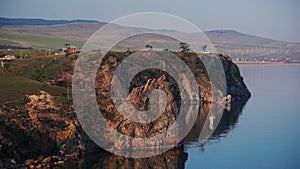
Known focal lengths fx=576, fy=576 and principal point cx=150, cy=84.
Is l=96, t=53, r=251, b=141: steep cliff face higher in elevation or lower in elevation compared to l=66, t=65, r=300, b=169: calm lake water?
higher

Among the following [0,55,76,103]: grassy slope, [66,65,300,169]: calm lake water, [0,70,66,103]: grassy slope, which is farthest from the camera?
[0,55,76,103]: grassy slope

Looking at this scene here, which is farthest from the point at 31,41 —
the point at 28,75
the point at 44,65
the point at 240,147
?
the point at 240,147

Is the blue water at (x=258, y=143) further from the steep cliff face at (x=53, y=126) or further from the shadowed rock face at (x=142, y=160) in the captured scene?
the steep cliff face at (x=53, y=126)

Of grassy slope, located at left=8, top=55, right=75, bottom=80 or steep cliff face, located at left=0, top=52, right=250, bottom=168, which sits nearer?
steep cliff face, located at left=0, top=52, right=250, bottom=168

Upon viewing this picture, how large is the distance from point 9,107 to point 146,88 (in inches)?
384

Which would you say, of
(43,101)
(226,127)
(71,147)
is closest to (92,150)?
(71,147)

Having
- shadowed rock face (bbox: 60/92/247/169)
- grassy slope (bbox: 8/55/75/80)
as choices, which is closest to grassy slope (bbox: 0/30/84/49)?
grassy slope (bbox: 8/55/75/80)

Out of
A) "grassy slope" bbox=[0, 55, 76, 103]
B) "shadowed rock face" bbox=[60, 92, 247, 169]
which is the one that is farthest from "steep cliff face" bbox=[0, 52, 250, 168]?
"grassy slope" bbox=[0, 55, 76, 103]

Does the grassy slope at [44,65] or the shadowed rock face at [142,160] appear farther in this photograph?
the grassy slope at [44,65]

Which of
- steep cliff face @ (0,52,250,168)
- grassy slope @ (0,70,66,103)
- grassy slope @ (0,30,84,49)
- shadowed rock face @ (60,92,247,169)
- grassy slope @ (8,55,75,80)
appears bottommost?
shadowed rock face @ (60,92,247,169)

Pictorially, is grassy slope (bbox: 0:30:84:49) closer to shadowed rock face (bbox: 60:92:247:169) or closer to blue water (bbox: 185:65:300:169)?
blue water (bbox: 185:65:300:169)

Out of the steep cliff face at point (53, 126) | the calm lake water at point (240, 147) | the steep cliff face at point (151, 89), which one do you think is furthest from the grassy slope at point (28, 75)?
the calm lake water at point (240, 147)

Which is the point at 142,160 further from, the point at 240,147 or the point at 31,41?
the point at 31,41

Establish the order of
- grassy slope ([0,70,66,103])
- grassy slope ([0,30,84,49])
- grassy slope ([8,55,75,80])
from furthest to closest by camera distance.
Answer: grassy slope ([0,30,84,49]) → grassy slope ([8,55,75,80]) → grassy slope ([0,70,66,103])
